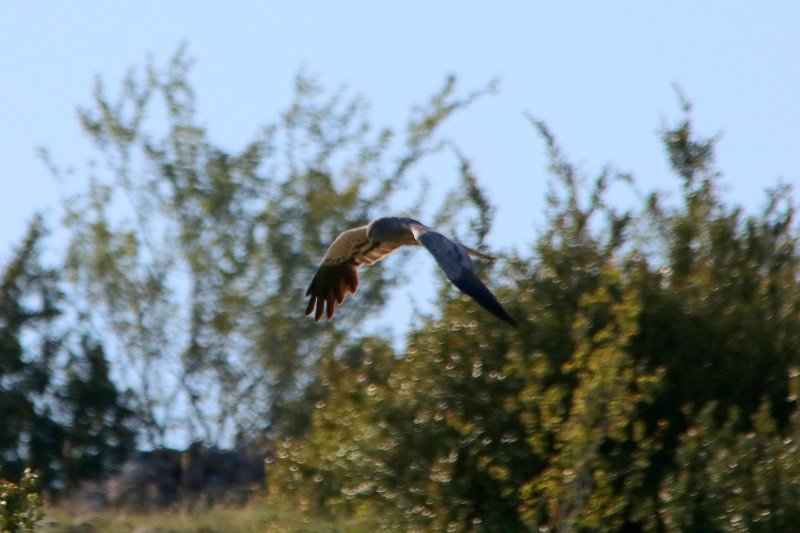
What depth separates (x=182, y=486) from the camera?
64.4 feet

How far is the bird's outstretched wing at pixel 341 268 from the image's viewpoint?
38.2 feet

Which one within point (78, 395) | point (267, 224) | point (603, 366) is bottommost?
point (603, 366)

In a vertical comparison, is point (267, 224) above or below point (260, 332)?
above

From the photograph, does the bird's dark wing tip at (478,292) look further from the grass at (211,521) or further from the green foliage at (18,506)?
the grass at (211,521)

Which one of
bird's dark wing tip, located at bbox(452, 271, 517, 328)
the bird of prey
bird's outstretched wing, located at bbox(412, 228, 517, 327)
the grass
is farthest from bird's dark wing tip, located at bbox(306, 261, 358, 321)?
bird's dark wing tip, located at bbox(452, 271, 517, 328)

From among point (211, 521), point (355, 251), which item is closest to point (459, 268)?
point (355, 251)

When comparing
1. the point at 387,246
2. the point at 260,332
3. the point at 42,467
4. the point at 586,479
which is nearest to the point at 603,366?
the point at 586,479

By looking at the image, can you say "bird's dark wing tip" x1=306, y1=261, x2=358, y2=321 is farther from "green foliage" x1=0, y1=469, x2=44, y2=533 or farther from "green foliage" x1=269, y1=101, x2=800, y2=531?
"green foliage" x1=0, y1=469, x2=44, y2=533

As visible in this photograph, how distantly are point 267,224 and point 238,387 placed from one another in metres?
2.08

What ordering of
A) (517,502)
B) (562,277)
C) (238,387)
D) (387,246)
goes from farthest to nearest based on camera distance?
(238,387)
(562,277)
(517,502)
(387,246)

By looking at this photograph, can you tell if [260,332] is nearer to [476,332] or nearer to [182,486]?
[182,486]

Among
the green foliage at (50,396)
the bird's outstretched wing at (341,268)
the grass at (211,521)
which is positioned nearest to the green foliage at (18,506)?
the bird's outstretched wing at (341,268)

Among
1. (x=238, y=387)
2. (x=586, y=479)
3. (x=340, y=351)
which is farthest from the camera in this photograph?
(x=238, y=387)

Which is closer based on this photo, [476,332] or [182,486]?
[476,332]
